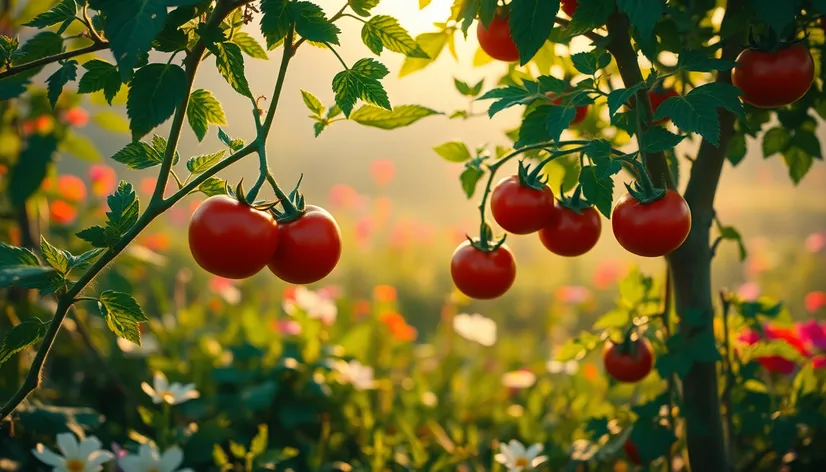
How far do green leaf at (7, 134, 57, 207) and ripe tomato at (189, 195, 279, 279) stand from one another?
1.06 m

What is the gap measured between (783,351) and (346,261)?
9.35 ft

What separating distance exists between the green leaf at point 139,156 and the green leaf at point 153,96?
132mm

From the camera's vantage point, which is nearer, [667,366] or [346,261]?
[667,366]

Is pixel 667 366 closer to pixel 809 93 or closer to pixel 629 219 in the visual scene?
pixel 629 219

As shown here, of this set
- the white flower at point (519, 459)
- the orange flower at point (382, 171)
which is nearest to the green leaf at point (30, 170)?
the white flower at point (519, 459)

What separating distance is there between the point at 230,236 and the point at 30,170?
3.75 ft

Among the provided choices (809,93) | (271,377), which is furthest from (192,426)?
(809,93)

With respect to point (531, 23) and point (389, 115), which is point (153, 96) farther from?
point (531, 23)

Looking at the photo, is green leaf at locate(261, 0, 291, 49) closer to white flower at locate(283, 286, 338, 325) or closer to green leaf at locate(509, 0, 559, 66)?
green leaf at locate(509, 0, 559, 66)

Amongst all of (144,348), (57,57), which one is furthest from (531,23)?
(144,348)

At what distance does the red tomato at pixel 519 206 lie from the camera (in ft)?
3.62

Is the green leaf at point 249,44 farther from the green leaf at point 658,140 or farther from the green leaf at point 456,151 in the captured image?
the green leaf at point 658,140

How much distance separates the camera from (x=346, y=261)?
4.06m

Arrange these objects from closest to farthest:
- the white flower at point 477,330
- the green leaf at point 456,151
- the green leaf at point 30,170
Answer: the green leaf at point 456,151 → the green leaf at point 30,170 → the white flower at point 477,330
